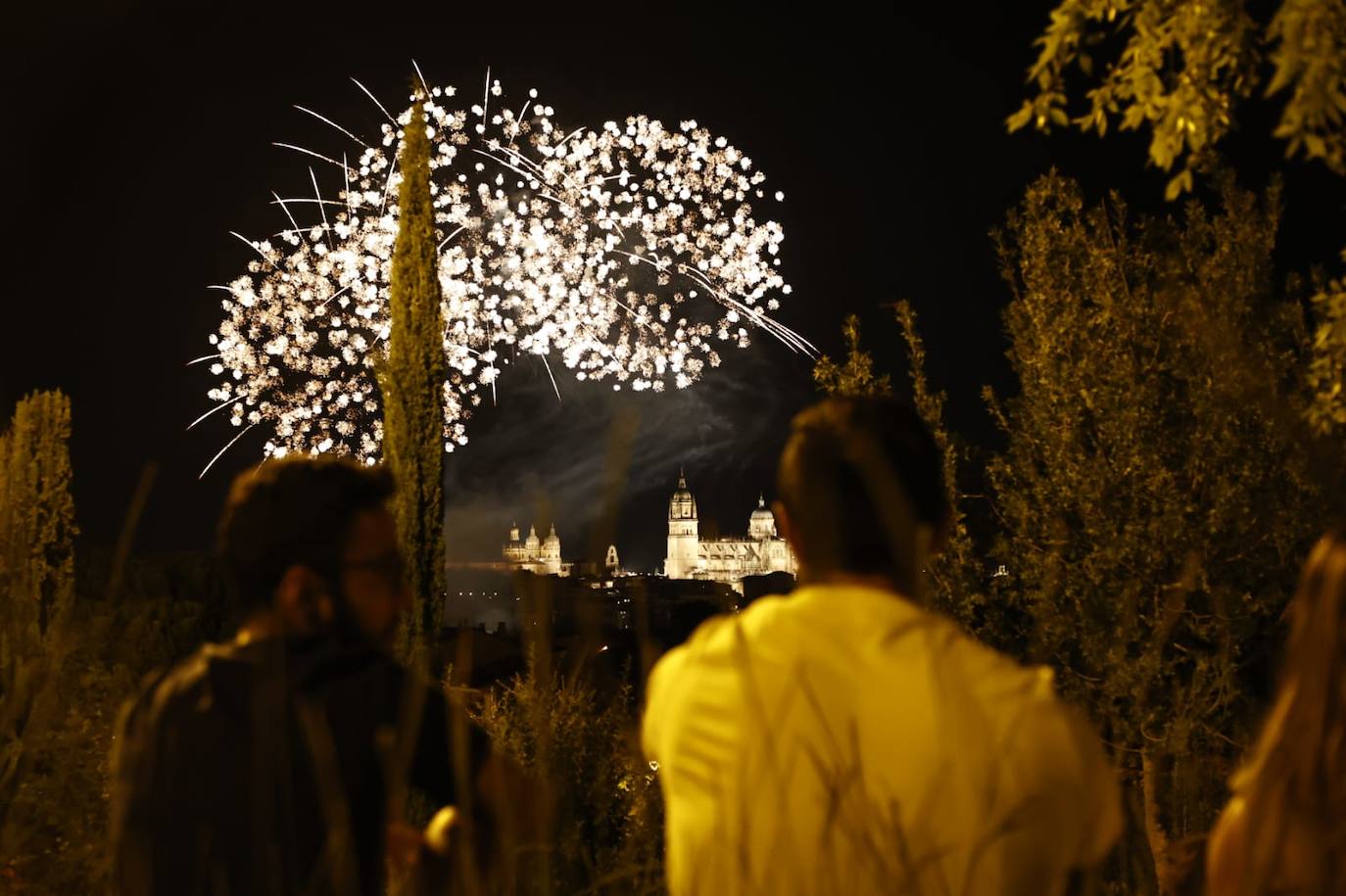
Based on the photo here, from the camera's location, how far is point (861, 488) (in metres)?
1.78

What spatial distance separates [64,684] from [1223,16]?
5410 mm

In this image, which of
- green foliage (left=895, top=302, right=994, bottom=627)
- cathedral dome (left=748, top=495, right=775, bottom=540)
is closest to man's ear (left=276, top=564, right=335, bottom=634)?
cathedral dome (left=748, top=495, right=775, bottom=540)

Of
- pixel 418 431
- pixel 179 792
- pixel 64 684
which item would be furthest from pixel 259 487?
pixel 418 431

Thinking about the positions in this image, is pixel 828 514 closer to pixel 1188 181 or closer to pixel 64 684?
pixel 1188 181

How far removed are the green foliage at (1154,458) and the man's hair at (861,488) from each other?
20.0ft

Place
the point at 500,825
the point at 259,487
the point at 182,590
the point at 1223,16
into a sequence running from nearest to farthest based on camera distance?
1. the point at 500,825
2. the point at 259,487
3. the point at 1223,16
4. the point at 182,590

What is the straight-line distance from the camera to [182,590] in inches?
470

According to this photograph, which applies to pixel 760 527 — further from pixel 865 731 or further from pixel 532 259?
pixel 865 731

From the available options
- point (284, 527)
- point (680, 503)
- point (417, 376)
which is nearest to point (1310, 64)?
point (284, 527)

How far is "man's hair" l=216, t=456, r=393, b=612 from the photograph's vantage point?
199 centimetres

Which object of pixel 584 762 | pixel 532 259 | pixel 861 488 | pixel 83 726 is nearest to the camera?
pixel 861 488

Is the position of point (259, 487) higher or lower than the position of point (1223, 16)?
lower

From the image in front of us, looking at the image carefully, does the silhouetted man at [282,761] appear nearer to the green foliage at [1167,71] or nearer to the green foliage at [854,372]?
the green foliage at [1167,71]

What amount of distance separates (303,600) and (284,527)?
0.12 meters
